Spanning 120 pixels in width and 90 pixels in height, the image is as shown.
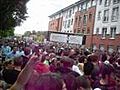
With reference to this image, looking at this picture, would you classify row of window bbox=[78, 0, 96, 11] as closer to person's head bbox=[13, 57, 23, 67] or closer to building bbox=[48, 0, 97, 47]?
building bbox=[48, 0, 97, 47]

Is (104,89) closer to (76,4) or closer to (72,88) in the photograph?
(72,88)

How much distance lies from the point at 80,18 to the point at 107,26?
17.3 m

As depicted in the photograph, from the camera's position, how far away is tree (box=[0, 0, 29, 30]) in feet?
118

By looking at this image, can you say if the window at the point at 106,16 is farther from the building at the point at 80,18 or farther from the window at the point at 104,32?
the building at the point at 80,18

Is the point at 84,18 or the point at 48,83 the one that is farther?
the point at 84,18

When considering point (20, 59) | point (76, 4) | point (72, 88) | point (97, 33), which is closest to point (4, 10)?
point (97, 33)

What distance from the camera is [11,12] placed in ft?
125

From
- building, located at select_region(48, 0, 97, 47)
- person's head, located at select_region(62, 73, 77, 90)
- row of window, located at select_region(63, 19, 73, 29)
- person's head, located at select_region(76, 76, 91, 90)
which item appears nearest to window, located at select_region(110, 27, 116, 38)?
building, located at select_region(48, 0, 97, 47)

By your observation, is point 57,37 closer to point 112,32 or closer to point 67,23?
point 112,32

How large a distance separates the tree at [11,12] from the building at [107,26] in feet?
36.7

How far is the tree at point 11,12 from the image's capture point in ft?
118

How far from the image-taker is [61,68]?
22.7ft

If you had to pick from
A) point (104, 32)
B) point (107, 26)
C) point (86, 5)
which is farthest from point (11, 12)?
point (86, 5)

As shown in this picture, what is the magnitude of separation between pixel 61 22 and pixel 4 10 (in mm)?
52842
